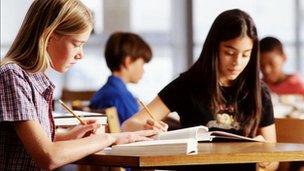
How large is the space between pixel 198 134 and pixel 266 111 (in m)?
0.55

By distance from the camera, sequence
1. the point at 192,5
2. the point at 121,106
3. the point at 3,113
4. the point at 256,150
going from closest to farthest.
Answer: the point at 3,113
the point at 256,150
the point at 121,106
the point at 192,5

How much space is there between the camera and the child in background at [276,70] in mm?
4762

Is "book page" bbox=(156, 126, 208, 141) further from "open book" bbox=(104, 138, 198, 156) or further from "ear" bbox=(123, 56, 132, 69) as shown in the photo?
"ear" bbox=(123, 56, 132, 69)

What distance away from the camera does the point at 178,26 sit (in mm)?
7453

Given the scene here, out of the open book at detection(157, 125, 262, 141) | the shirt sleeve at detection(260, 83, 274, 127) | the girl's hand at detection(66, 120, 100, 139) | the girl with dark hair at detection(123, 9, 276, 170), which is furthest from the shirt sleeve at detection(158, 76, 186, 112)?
the girl's hand at detection(66, 120, 100, 139)

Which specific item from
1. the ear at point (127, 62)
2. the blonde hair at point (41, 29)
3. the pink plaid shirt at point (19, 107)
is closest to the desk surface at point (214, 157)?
the pink plaid shirt at point (19, 107)

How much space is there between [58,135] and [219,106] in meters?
0.76

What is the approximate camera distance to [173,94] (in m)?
2.99

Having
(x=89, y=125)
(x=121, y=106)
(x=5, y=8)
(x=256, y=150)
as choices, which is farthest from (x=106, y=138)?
(x=5, y=8)

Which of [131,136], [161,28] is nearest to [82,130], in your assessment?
[131,136]

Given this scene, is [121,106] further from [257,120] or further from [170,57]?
[170,57]

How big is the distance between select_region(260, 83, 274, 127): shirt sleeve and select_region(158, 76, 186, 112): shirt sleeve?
0.30m

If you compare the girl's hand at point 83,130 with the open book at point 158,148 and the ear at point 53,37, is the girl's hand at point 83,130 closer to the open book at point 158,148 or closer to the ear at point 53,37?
the open book at point 158,148

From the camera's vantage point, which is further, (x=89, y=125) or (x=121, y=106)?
(x=121, y=106)
